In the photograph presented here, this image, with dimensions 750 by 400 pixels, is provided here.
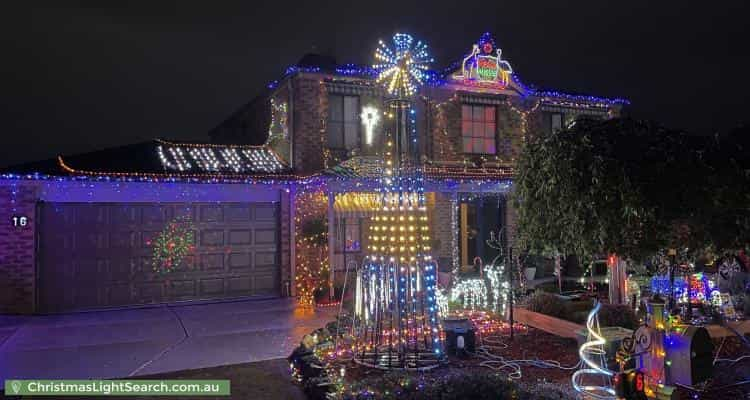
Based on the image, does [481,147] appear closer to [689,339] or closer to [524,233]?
[524,233]

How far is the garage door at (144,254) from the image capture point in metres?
11.2

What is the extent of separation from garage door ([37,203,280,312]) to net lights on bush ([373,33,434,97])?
701cm

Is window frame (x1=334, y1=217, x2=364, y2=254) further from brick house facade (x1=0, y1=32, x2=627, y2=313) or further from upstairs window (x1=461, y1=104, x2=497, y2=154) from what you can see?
upstairs window (x1=461, y1=104, x2=497, y2=154)

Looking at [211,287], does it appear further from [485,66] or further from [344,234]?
[485,66]

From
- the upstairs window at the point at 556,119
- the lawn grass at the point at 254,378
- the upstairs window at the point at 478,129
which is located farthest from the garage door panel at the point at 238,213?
the upstairs window at the point at 556,119

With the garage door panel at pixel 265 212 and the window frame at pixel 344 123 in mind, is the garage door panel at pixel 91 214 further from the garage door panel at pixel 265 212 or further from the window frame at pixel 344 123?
the window frame at pixel 344 123

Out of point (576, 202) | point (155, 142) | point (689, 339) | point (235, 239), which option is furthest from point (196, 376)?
point (155, 142)

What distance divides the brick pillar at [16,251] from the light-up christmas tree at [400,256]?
769cm

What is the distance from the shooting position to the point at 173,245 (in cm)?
1209

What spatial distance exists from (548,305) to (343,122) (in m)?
7.34

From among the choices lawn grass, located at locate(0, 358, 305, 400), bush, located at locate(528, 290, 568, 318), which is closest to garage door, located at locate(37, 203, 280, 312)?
lawn grass, located at locate(0, 358, 305, 400)

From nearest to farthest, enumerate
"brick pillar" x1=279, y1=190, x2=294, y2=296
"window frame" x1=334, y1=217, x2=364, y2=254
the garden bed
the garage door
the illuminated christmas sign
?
1. the garden bed
2. the garage door
3. "brick pillar" x1=279, y1=190, x2=294, y2=296
4. "window frame" x1=334, y1=217, x2=364, y2=254
5. the illuminated christmas sign

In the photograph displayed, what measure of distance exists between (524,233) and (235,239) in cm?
798

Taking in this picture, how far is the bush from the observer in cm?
859
